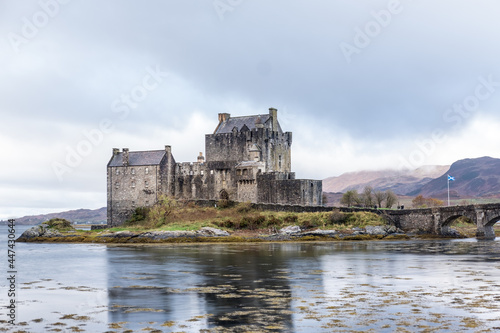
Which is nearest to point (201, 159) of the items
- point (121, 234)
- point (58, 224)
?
point (121, 234)

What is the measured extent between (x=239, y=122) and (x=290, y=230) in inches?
758

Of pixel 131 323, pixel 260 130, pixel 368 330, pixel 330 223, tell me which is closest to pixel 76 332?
pixel 131 323

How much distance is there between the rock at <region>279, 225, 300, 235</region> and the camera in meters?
57.0

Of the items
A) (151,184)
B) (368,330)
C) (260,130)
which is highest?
(260,130)

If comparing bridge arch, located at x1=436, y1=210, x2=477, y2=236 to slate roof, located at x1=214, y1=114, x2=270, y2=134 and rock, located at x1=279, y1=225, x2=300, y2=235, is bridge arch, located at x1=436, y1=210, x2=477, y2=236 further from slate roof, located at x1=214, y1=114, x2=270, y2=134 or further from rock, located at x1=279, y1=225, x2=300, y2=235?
slate roof, located at x1=214, y1=114, x2=270, y2=134

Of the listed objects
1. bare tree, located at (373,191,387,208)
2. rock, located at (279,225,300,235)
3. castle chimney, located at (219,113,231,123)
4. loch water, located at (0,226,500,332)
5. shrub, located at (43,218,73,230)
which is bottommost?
loch water, located at (0,226,500,332)

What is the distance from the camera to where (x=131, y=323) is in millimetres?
15703

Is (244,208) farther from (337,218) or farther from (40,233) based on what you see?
(40,233)

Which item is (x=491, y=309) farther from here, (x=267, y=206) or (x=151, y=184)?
(x=151, y=184)

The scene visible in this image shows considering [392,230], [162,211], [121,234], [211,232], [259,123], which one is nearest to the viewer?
[392,230]

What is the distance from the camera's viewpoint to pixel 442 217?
189 ft

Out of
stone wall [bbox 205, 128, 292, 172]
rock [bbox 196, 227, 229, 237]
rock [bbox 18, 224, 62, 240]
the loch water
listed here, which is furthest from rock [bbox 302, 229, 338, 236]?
rock [bbox 18, 224, 62, 240]

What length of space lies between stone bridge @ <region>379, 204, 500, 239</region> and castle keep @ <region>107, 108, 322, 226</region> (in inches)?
379

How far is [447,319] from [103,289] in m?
A: 12.8
